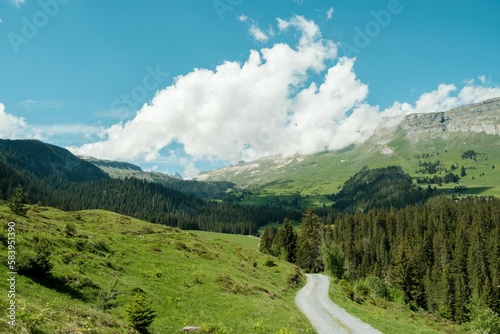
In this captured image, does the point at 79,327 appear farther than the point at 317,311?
No

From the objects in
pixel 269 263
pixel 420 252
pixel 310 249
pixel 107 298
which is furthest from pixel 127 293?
pixel 420 252

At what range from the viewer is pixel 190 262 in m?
53.1

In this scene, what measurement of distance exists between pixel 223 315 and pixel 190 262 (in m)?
22.7

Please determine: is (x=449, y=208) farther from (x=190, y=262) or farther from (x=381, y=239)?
(x=190, y=262)

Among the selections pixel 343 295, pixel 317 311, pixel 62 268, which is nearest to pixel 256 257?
pixel 343 295

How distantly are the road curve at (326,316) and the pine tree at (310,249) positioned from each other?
206 feet

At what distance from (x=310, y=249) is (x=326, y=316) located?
273 ft

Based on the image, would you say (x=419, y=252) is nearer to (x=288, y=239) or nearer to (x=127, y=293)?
(x=288, y=239)

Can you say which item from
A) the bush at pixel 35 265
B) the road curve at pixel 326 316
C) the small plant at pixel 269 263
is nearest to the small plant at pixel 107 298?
the bush at pixel 35 265

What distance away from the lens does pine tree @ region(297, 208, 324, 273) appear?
400 ft

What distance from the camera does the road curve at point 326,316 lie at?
34.8m

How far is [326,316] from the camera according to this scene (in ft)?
135

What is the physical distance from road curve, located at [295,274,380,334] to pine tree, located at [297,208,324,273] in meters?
62.7

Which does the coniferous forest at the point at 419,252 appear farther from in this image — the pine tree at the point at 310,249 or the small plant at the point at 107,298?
the small plant at the point at 107,298
